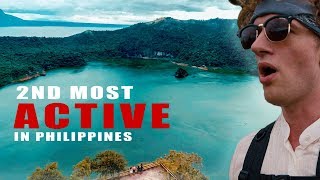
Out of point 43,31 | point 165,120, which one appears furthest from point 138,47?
point 43,31

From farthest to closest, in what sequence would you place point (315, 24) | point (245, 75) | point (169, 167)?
point (245, 75), point (169, 167), point (315, 24)

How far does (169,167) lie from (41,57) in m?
34.9

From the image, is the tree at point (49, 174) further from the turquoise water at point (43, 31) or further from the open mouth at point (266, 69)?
the open mouth at point (266, 69)

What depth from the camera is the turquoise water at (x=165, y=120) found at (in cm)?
6328

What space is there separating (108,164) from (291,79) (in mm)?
44731

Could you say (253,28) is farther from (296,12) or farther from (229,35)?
(229,35)

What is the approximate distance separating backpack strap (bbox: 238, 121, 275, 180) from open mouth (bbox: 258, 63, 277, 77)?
0.31 m

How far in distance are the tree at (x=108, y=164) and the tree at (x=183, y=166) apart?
4024 millimetres

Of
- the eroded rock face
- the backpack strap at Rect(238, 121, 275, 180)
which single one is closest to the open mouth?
the backpack strap at Rect(238, 121, 275, 180)

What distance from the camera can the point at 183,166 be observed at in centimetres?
4284

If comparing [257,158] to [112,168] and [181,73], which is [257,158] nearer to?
[112,168]

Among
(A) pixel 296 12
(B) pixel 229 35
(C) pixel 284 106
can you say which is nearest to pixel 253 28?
(A) pixel 296 12

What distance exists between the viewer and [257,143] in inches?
73.0

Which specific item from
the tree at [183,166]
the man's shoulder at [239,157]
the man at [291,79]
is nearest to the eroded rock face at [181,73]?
the tree at [183,166]
